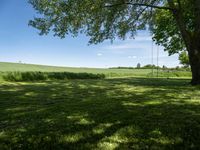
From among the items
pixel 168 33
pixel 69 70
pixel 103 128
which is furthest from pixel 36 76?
pixel 103 128

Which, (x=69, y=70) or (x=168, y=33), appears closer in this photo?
(x=168, y=33)

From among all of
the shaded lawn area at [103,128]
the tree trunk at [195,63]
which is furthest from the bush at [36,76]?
the shaded lawn area at [103,128]

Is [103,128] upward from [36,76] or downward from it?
downward

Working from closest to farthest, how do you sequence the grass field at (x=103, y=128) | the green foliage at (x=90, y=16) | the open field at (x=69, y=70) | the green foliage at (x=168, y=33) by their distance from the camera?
the grass field at (x=103, y=128), the green foliage at (x=90, y=16), the green foliage at (x=168, y=33), the open field at (x=69, y=70)

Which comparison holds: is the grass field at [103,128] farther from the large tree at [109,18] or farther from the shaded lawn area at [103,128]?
the large tree at [109,18]

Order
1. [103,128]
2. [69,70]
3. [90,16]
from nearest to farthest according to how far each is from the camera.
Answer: [103,128] < [90,16] < [69,70]

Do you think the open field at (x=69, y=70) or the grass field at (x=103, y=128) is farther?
the open field at (x=69, y=70)

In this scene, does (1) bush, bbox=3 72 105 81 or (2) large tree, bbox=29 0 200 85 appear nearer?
(2) large tree, bbox=29 0 200 85

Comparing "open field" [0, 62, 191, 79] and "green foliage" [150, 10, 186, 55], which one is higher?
"green foliage" [150, 10, 186, 55]

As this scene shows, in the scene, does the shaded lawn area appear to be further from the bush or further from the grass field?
the bush

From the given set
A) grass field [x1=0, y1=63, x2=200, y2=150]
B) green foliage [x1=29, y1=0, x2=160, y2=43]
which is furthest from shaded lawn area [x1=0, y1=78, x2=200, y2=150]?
green foliage [x1=29, y1=0, x2=160, y2=43]

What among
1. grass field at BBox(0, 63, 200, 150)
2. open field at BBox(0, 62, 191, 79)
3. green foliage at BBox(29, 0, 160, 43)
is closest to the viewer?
grass field at BBox(0, 63, 200, 150)

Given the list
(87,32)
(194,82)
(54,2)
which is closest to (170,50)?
(194,82)

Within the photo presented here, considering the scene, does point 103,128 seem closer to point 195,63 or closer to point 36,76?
point 195,63
